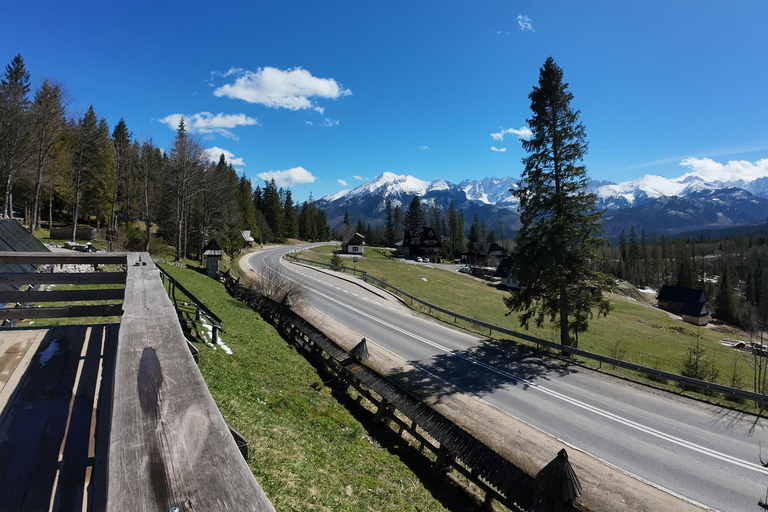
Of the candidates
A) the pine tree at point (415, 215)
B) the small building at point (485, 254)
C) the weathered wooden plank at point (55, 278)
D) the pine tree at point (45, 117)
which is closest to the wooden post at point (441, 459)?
the weathered wooden plank at point (55, 278)

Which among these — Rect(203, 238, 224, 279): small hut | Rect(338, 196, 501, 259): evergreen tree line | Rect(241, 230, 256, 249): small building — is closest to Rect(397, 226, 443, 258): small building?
Rect(338, 196, 501, 259): evergreen tree line

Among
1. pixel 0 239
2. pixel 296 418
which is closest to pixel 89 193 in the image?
pixel 0 239

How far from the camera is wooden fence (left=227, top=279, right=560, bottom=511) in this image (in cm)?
756

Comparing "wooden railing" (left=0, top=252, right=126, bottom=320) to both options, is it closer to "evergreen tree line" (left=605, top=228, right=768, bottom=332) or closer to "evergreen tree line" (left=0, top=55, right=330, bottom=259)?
"evergreen tree line" (left=0, top=55, right=330, bottom=259)

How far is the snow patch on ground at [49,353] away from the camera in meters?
4.29

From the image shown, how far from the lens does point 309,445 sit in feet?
22.8

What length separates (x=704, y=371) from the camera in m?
18.1

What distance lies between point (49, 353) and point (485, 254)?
102 meters

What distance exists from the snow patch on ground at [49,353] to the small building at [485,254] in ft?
330

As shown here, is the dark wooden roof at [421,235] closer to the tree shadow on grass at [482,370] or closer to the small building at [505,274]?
the small building at [505,274]

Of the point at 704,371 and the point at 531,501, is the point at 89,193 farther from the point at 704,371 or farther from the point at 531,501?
the point at 704,371

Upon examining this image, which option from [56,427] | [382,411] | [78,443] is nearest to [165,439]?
[78,443]

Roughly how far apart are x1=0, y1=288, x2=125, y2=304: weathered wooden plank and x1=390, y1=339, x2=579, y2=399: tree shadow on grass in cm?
1177

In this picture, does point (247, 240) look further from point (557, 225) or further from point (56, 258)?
point (56, 258)
